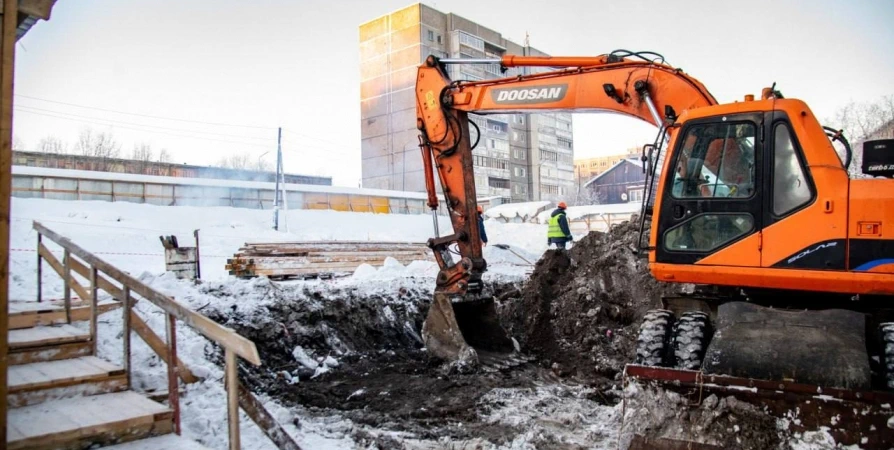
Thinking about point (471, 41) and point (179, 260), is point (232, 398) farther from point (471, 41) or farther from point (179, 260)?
point (471, 41)

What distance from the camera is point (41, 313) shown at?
5984mm

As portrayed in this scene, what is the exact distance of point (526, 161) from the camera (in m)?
70.6

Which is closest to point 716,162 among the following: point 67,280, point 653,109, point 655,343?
point 653,109

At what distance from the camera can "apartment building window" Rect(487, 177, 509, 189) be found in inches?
2490

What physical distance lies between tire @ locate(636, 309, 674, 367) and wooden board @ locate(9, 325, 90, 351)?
4.96m

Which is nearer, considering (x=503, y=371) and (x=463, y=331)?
(x=503, y=371)

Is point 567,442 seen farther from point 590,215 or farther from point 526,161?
point 526,161

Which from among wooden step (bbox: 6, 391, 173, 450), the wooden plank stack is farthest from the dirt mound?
wooden step (bbox: 6, 391, 173, 450)

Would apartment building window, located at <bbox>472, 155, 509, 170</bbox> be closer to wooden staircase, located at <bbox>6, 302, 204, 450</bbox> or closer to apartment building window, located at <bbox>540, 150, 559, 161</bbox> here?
apartment building window, located at <bbox>540, 150, 559, 161</bbox>

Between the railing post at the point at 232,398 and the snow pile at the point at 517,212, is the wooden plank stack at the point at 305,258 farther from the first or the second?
the snow pile at the point at 517,212

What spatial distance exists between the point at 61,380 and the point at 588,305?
309 inches

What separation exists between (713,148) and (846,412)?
2.39 metres

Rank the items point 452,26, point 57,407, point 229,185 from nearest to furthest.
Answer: point 57,407
point 229,185
point 452,26

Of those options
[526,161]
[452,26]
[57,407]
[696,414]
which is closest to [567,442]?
[696,414]
